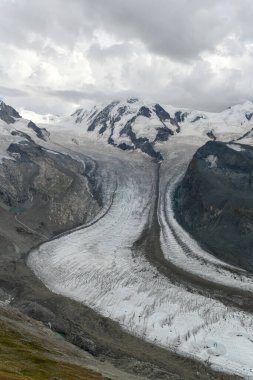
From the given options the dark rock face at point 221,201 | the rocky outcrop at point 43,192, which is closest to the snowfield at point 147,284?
the dark rock face at point 221,201

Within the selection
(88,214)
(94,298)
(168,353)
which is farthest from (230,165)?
(168,353)

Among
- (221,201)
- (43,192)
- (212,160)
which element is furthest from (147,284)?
(212,160)

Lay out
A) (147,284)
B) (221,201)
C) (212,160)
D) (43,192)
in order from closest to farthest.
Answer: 1. (147,284)
2. (221,201)
3. (43,192)
4. (212,160)

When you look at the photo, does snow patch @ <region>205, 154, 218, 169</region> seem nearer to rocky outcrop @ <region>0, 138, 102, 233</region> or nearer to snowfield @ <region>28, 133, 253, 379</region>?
snowfield @ <region>28, 133, 253, 379</region>

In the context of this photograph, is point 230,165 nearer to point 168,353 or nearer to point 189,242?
point 189,242

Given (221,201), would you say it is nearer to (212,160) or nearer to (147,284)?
(212,160)

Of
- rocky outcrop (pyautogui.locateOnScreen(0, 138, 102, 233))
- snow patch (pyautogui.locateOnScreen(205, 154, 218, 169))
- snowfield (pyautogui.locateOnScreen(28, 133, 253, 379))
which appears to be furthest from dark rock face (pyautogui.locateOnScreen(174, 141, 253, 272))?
rocky outcrop (pyautogui.locateOnScreen(0, 138, 102, 233))
